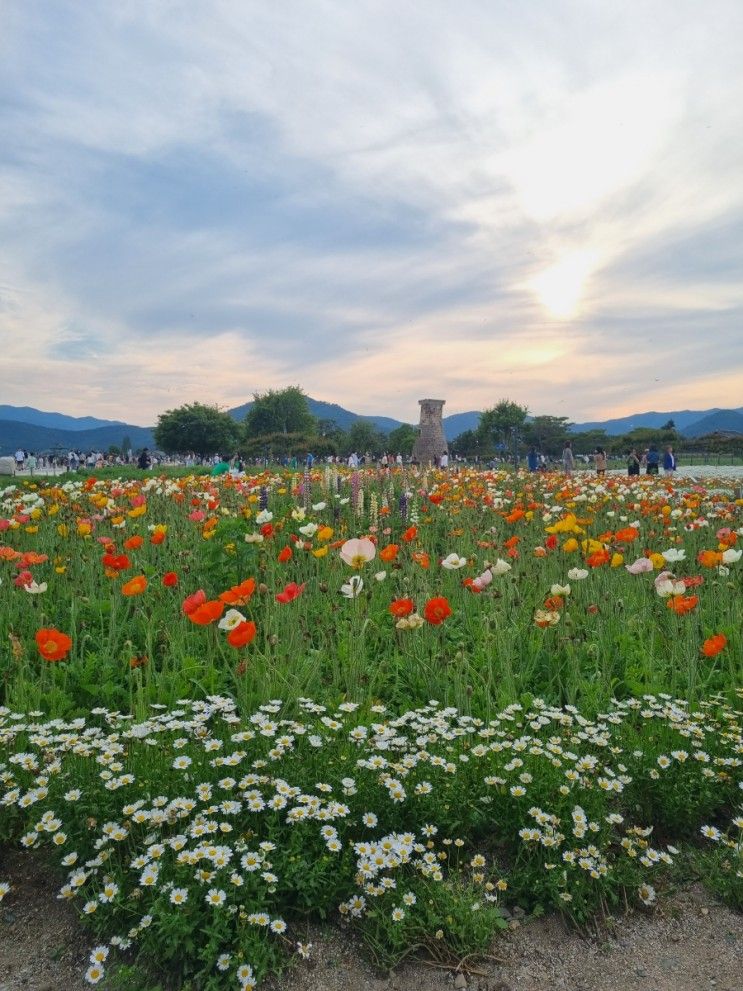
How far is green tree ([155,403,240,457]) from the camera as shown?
85.4m

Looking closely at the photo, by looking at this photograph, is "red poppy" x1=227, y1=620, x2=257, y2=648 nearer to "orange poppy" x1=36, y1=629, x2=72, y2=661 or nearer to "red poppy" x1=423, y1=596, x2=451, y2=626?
"orange poppy" x1=36, y1=629, x2=72, y2=661

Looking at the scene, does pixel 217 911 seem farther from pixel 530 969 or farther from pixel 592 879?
pixel 592 879

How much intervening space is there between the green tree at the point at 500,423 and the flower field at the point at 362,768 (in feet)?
377

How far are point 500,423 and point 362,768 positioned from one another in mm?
120951

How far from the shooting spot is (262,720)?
10.5 ft

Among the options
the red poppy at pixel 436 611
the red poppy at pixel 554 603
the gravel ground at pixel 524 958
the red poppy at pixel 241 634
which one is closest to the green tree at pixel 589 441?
the red poppy at pixel 554 603

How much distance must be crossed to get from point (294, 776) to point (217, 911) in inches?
24.6

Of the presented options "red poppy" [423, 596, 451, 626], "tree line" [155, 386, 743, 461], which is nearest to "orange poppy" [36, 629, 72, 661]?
"red poppy" [423, 596, 451, 626]

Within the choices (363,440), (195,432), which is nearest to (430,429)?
(195,432)

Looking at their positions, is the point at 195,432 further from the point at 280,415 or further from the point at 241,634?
the point at 241,634

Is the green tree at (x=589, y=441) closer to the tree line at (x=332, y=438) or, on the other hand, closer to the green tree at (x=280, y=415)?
the tree line at (x=332, y=438)

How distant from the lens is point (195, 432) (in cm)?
8519

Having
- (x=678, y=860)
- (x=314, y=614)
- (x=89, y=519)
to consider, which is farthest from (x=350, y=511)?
(x=678, y=860)

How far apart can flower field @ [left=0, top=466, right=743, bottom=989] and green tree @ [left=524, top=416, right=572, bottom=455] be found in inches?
4150
